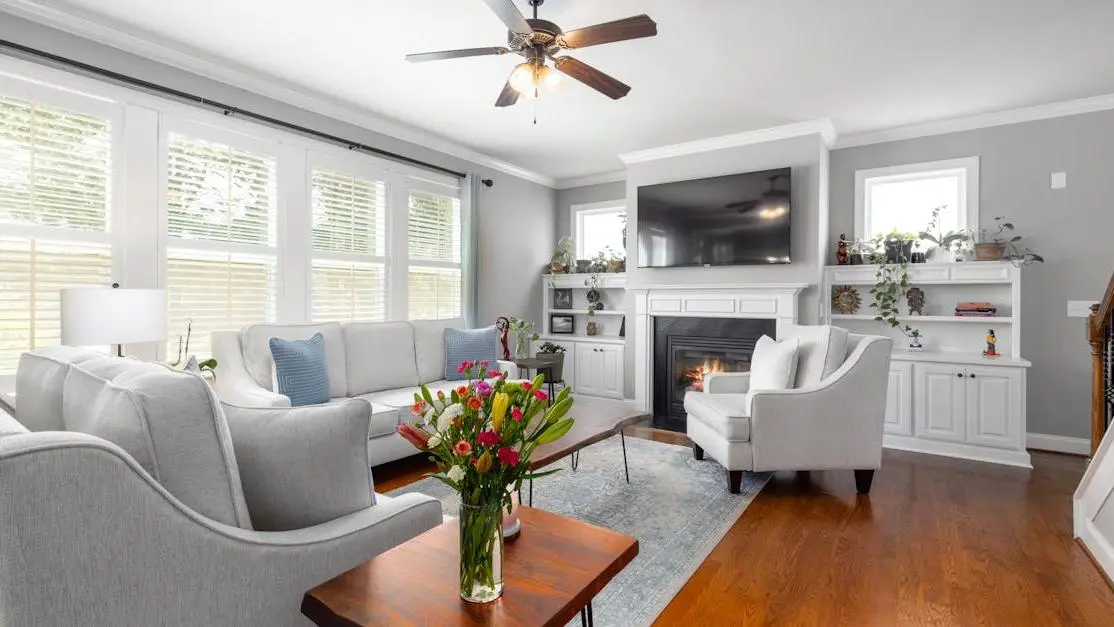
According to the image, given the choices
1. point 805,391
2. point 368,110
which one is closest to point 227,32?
point 368,110

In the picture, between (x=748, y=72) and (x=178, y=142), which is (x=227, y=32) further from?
(x=748, y=72)

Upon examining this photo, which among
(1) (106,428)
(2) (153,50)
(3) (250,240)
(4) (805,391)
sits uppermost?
(2) (153,50)

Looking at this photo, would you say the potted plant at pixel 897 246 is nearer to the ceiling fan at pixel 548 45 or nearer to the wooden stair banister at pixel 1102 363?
the wooden stair banister at pixel 1102 363

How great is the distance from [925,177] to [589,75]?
349 centimetres

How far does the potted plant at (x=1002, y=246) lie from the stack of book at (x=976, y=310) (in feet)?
1.16

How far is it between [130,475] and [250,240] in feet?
10.4

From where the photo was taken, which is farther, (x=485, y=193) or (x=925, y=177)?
(x=485, y=193)

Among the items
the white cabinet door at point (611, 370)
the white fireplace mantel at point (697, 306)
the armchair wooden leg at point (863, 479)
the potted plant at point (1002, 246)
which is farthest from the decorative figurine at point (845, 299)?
the white cabinet door at point (611, 370)

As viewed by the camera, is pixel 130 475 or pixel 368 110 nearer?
pixel 130 475

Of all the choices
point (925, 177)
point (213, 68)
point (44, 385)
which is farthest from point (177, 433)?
point (925, 177)

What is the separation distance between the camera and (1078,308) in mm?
3959

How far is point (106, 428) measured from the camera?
1029 millimetres

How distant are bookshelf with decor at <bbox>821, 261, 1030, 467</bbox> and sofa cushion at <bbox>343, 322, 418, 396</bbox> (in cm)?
351

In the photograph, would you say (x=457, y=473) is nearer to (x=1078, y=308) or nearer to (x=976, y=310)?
(x=976, y=310)
